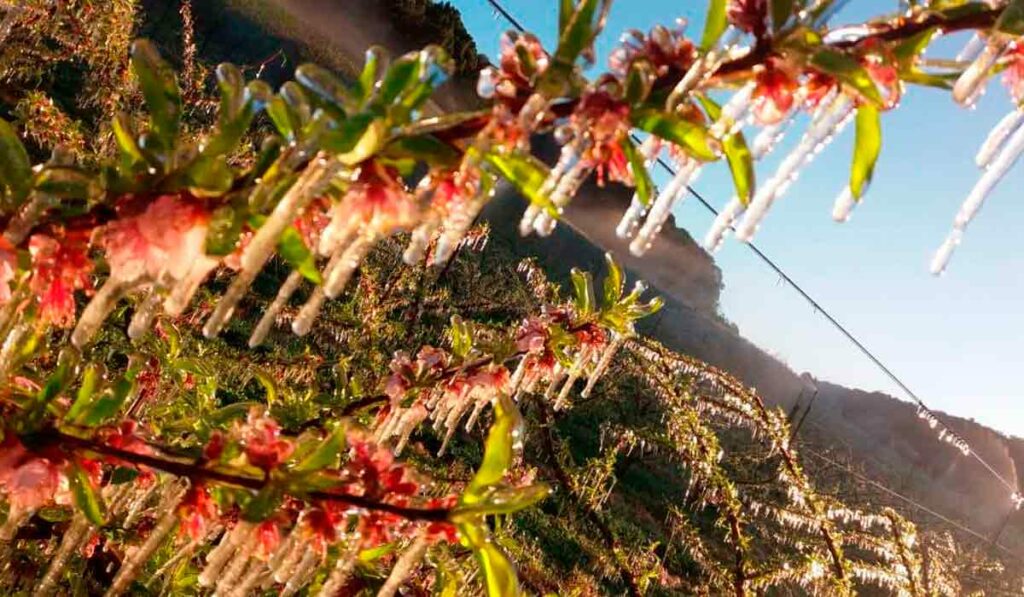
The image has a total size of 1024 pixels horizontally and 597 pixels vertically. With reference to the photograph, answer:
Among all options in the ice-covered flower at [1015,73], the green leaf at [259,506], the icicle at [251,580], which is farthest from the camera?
the icicle at [251,580]

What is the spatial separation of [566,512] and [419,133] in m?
8.98

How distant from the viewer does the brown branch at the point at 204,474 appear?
2.23 ft

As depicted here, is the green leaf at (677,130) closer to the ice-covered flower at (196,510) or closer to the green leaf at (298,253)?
the green leaf at (298,253)

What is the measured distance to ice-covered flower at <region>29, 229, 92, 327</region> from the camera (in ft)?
1.93

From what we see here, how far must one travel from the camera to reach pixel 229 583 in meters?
0.76

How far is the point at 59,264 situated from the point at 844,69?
66 centimetres

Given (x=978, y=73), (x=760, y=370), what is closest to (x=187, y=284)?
(x=978, y=73)

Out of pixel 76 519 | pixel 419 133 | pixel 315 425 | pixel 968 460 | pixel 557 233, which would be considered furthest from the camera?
pixel 968 460

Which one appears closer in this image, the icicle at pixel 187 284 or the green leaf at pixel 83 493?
the icicle at pixel 187 284

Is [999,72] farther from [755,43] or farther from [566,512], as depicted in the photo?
[566,512]

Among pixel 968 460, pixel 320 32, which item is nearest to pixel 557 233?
pixel 320 32

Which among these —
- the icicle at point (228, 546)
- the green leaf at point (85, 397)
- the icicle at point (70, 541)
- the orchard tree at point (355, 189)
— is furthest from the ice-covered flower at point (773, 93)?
the icicle at point (70, 541)

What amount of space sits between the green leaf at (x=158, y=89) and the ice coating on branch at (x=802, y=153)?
1.55 ft

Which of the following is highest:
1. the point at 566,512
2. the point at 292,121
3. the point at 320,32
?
the point at 320,32
